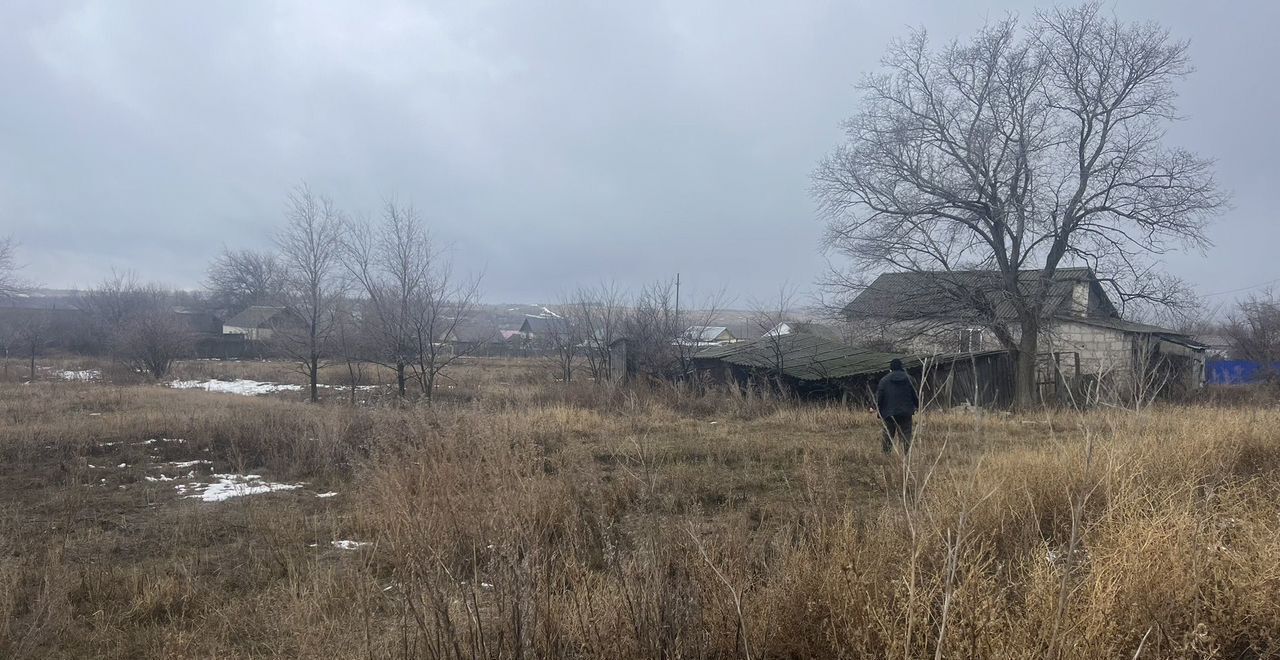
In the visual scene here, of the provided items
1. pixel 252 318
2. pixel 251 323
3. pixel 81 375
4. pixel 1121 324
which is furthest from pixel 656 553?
pixel 252 318

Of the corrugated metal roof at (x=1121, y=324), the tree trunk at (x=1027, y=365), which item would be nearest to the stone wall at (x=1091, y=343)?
the corrugated metal roof at (x=1121, y=324)

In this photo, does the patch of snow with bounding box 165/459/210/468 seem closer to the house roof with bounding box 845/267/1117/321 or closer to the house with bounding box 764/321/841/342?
the house with bounding box 764/321/841/342

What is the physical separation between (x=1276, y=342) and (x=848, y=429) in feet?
87.5

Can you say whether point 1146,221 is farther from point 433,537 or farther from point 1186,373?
point 433,537

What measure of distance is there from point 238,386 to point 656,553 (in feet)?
90.7

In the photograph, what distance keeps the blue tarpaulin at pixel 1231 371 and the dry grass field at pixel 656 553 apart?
→ 91.3 feet

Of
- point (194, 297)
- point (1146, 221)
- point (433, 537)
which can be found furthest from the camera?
point (194, 297)

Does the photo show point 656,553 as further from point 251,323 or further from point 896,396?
point 251,323

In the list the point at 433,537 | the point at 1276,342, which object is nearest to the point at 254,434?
the point at 433,537

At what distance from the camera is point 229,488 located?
8.31m

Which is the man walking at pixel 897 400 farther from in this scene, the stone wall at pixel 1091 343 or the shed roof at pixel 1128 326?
the stone wall at pixel 1091 343

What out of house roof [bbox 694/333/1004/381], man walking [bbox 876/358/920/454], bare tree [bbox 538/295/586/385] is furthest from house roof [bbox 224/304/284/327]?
man walking [bbox 876/358/920/454]

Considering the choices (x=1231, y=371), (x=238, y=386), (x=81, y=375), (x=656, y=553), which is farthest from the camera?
(x=1231, y=371)

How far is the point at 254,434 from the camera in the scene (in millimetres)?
10695
